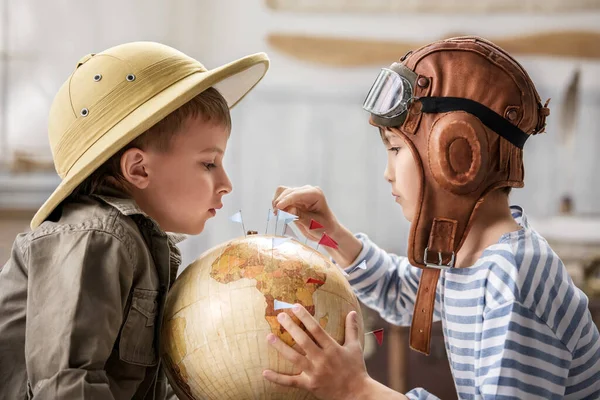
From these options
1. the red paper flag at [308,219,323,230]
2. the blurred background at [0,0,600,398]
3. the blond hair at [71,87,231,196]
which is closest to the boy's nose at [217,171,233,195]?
the blond hair at [71,87,231,196]

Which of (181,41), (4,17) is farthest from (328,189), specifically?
(4,17)

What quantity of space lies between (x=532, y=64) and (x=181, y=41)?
7.61 feet

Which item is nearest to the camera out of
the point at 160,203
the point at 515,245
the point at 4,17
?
the point at 515,245

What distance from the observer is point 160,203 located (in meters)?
1.68

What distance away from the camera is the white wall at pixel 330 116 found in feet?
15.2

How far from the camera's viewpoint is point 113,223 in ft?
4.79

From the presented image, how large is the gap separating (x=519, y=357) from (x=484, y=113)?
53 centimetres

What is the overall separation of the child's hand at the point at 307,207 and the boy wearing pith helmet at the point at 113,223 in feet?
0.82

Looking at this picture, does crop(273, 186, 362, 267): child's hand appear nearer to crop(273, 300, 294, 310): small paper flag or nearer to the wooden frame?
crop(273, 300, 294, 310): small paper flag

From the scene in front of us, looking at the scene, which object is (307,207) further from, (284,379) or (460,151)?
(284,379)

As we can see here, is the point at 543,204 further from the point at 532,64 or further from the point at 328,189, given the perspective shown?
the point at 328,189

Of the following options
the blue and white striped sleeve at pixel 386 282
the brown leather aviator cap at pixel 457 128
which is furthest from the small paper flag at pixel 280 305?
the blue and white striped sleeve at pixel 386 282

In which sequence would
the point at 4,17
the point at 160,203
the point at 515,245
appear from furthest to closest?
the point at 4,17 < the point at 160,203 < the point at 515,245

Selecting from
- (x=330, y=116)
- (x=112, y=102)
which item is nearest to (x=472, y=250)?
(x=112, y=102)
